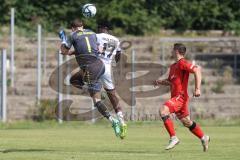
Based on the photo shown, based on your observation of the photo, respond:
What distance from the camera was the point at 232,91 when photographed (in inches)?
1203

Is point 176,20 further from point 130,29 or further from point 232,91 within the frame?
point 232,91

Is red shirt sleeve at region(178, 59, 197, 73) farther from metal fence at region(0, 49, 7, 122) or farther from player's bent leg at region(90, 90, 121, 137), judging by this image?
metal fence at region(0, 49, 7, 122)

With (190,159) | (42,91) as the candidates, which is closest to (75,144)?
(190,159)

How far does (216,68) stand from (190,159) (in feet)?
60.0

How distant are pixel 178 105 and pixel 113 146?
6.54ft

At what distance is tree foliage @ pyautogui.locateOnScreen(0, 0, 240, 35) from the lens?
121 ft

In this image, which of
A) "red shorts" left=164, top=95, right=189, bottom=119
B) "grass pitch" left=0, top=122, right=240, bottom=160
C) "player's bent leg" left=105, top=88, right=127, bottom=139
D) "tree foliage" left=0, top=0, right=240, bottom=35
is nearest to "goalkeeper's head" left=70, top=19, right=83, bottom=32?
"player's bent leg" left=105, top=88, right=127, bottom=139

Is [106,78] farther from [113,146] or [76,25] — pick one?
[113,146]

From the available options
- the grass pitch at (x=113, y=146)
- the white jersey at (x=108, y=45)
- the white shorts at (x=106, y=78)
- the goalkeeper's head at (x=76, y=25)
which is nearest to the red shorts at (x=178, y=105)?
the grass pitch at (x=113, y=146)

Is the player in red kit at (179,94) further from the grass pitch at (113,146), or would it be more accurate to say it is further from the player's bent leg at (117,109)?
the player's bent leg at (117,109)

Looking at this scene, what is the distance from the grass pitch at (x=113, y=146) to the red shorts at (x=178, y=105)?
2.23 ft

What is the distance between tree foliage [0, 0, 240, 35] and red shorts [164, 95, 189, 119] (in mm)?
21060

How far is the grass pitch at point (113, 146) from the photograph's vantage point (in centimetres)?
1420

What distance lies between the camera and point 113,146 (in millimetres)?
16812
